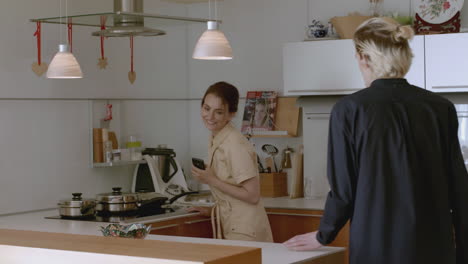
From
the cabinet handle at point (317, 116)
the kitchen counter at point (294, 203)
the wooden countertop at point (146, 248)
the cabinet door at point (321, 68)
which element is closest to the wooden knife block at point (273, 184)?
the kitchen counter at point (294, 203)

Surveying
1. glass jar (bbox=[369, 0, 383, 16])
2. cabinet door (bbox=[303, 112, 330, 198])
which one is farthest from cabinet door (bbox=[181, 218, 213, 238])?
glass jar (bbox=[369, 0, 383, 16])

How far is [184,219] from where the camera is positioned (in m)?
4.32

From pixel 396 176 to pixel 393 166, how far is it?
0.11 ft

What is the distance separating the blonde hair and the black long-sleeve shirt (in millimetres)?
42

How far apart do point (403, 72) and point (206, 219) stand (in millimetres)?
2172

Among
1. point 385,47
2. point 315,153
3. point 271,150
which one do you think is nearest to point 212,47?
point 385,47

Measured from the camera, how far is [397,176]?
8.17 feet

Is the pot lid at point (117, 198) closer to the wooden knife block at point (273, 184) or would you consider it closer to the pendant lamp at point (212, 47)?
the pendant lamp at point (212, 47)

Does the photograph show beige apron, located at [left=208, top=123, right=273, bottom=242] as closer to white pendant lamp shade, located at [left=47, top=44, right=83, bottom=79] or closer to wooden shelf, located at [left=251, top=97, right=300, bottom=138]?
white pendant lamp shade, located at [left=47, top=44, right=83, bottom=79]

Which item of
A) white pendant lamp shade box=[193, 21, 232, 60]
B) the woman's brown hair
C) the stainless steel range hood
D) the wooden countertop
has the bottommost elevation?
the wooden countertop

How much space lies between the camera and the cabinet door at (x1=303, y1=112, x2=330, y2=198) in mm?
5344

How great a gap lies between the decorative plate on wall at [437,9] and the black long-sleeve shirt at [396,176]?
246 cm

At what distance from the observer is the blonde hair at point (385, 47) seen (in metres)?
2.50

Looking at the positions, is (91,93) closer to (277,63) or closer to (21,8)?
(21,8)
